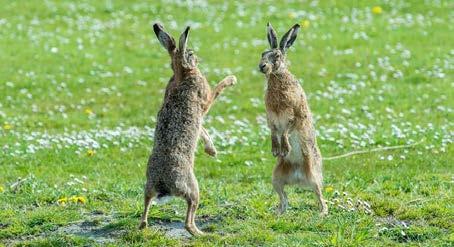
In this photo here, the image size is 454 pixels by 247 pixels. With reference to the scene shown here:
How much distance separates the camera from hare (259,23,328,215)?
10.5 meters

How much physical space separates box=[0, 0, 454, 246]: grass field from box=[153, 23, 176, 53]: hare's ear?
1.88m

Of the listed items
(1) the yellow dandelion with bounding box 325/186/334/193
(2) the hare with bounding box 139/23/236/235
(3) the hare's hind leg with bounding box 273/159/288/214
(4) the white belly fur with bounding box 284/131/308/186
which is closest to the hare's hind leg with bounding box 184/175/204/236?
(2) the hare with bounding box 139/23/236/235

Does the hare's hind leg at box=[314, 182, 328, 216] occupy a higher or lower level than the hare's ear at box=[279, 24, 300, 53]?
lower

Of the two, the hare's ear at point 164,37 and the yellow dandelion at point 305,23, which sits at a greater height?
the yellow dandelion at point 305,23

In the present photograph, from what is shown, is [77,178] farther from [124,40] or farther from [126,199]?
[124,40]

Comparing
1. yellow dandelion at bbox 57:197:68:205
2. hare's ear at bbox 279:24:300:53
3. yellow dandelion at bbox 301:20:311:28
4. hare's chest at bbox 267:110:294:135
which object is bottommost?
yellow dandelion at bbox 57:197:68:205

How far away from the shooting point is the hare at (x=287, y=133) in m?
10.5

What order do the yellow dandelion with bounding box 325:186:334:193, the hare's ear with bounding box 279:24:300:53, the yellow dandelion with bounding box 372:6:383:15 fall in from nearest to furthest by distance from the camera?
the hare's ear with bounding box 279:24:300:53 → the yellow dandelion with bounding box 325:186:334:193 → the yellow dandelion with bounding box 372:6:383:15

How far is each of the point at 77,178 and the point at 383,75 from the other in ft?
30.5

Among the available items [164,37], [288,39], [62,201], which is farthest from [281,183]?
[62,201]

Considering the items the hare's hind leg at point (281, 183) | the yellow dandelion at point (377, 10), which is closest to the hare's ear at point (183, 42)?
the hare's hind leg at point (281, 183)

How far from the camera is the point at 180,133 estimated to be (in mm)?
9797

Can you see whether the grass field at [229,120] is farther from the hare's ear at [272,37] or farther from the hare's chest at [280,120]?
the hare's ear at [272,37]

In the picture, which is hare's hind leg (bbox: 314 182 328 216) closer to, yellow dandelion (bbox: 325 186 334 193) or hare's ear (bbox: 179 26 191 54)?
yellow dandelion (bbox: 325 186 334 193)
